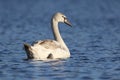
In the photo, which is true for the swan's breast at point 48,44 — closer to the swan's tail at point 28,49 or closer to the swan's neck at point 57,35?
the swan's tail at point 28,49

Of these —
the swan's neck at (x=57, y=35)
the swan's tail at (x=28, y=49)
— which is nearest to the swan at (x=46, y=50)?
the swan's tail at (x=28, y=49)

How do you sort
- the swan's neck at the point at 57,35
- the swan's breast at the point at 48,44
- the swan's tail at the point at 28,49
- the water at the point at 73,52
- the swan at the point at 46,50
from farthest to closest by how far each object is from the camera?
1. the swan's neck at the point at 57,35
2. the swan's breast at the point at 48,44
3. the swan at the point at 46,50
4. the swan's tail at the point at 28,49
5. the water at the point at 73,52

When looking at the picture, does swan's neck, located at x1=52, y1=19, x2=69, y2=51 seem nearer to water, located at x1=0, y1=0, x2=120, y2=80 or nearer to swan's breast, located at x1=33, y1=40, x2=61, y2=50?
water, located at x1=0, y1=0, x2=120, y2=80

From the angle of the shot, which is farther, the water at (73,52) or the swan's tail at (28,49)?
the swan's tail at (28,49)

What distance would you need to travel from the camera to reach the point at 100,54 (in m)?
24.2

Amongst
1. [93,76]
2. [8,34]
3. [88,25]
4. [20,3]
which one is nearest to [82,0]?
[20,3]

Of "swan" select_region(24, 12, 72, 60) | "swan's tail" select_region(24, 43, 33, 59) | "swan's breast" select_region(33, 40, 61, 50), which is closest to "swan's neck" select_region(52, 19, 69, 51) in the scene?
"swan" select_region(24, 12, 72, 60)

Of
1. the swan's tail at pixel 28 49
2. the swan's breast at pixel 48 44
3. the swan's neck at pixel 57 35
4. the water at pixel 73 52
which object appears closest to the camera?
the water at pixel 73 52

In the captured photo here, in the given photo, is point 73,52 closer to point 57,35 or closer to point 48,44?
point 57,35

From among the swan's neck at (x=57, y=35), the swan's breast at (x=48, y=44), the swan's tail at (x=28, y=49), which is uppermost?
the swan's neck at (x=57, y=35)

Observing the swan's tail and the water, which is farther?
the swan's tail

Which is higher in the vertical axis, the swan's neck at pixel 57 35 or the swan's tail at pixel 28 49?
the swan's neck at pixel 57 35

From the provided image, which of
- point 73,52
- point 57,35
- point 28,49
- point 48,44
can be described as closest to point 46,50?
point 48,44

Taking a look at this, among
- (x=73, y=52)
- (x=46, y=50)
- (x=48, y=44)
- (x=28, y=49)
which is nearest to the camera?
(x=28, y=49)
